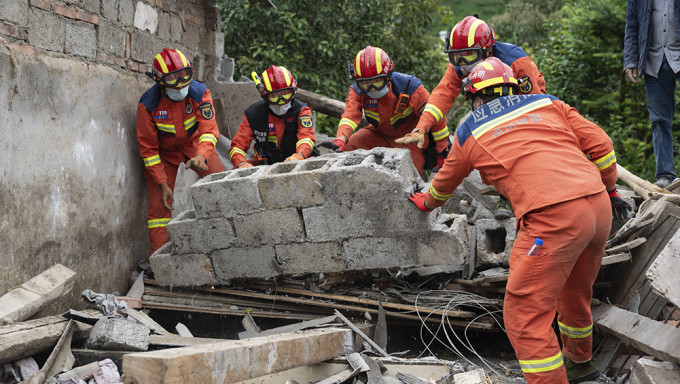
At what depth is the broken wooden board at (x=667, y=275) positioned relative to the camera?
3375 millimetres

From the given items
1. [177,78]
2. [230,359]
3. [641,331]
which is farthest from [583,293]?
[177,78]

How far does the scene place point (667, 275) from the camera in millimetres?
3436

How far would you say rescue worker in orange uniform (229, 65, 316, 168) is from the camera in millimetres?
6816

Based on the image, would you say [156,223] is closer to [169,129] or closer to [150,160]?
[150,160]

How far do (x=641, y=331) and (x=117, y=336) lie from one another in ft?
12.0

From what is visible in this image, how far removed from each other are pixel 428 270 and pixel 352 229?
3.40 feet

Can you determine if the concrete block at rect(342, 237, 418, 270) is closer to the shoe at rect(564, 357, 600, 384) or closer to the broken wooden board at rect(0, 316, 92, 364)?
the shoe at rect(564, 357, 600, 384)

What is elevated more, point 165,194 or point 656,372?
point 165,194

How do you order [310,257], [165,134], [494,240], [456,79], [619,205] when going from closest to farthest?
[619,205], [310,257], [456,79], [494,240], [165,134]

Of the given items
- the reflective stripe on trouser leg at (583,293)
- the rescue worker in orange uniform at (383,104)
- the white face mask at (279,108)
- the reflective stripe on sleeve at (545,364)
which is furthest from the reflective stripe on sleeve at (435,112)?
the reflective stripe on sleeve at (545,364)

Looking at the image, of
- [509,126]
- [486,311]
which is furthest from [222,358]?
[486,311]

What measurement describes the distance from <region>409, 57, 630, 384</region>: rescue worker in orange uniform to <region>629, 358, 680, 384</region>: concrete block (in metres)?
0.42

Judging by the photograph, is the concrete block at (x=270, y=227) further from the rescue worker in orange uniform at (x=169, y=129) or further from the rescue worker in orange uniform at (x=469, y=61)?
the rescue worker in orange uniform at (x=469, y=61)

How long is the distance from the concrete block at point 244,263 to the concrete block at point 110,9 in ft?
8.33
